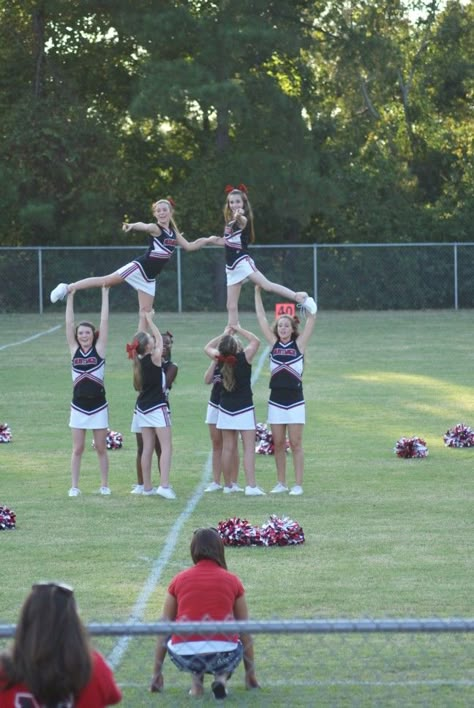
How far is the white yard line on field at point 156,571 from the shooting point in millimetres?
6922

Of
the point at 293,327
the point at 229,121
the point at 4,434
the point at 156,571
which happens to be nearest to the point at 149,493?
the point at 293,327

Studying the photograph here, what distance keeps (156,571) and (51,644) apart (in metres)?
5.17

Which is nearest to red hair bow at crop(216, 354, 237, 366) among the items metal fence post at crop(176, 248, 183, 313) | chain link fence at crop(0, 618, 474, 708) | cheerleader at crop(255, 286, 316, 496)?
cheerleader at crop(255, 286, 316, 496)

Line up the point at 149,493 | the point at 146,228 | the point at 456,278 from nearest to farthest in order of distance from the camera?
the point at 149,493 < the point at 146,228 < the point at 456,278

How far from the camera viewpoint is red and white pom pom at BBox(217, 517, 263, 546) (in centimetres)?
964

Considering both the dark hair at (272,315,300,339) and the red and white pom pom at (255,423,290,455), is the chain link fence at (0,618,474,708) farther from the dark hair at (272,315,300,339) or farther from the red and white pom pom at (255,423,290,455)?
the red and white pom pom at (255,423,290,455)

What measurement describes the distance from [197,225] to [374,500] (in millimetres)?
30278

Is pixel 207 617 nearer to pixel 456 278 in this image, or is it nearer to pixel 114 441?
pixel 114 441

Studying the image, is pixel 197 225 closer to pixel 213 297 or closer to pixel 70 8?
pixel 213 297

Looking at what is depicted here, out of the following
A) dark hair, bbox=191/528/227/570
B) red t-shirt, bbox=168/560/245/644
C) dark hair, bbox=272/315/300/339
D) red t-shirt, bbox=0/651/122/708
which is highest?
dark hair, bbox=272/315/300/339

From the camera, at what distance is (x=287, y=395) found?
39.3ft

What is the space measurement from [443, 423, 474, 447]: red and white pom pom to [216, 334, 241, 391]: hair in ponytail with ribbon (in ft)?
12.9

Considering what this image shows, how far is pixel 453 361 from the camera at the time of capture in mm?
24938

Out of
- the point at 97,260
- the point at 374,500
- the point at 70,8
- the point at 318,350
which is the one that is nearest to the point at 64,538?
the point at 374,500
